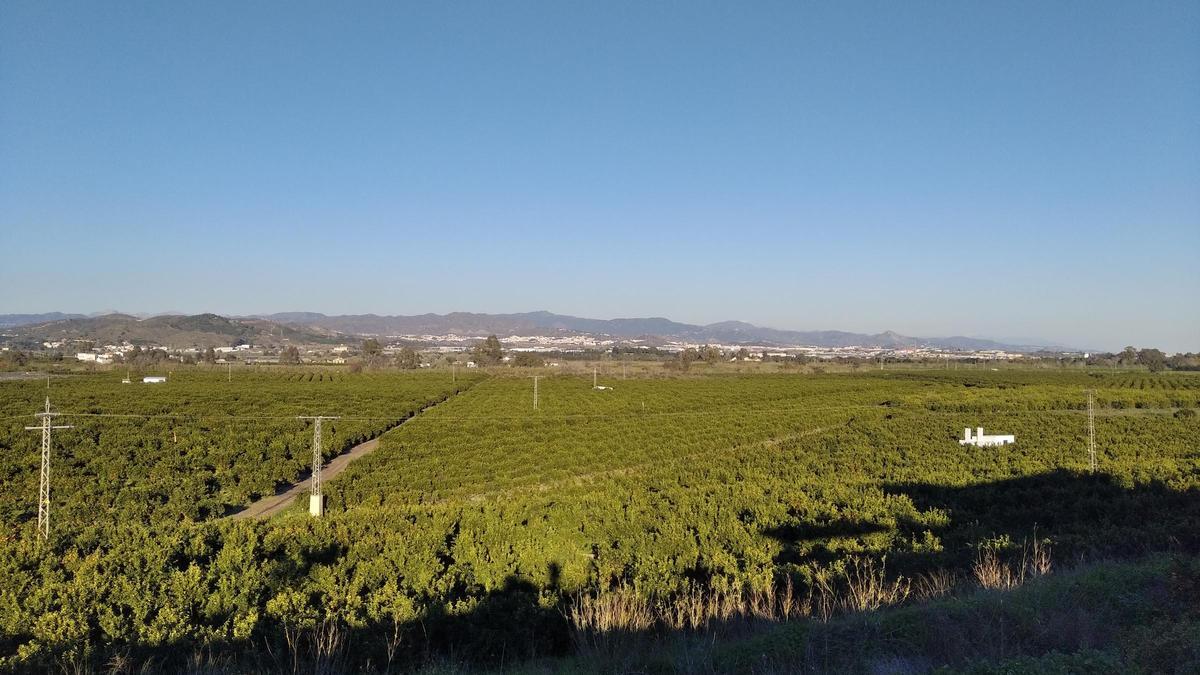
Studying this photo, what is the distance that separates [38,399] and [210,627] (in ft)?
181

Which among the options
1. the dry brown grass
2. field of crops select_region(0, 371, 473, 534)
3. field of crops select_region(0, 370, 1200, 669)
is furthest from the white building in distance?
field of crops select_region(0, 371, 473, 534)

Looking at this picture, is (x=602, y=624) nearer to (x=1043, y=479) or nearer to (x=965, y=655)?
(x=965, y=655)

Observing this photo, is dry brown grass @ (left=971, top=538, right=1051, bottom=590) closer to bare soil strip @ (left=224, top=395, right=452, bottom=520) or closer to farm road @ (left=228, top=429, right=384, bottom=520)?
bare soil strip @ (left=224, top=395, right=452, bottom=520)

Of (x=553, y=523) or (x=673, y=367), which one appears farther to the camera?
(x=673, y=367)

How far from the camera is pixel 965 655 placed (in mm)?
5719

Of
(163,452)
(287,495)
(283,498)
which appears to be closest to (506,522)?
(283,498)

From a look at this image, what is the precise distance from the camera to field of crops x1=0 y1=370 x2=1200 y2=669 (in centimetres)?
969

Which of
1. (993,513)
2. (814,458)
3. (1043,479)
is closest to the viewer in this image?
(993,513)

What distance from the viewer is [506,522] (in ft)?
48.1

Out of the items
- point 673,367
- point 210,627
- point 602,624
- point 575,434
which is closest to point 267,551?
point 210,627

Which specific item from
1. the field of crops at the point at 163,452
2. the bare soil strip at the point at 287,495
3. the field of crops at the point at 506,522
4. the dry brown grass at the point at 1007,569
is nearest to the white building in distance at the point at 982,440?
the field of crops at the point at 506,522

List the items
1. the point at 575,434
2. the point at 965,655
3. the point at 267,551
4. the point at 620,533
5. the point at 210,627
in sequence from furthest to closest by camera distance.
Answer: the point at 575,434 < the point at 620,533 < the point at 267,551 < the point at 210,627 < the point at 965,655

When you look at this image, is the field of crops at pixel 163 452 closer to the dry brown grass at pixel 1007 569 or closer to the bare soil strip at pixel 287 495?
the bare soil strip at pixel 287 495

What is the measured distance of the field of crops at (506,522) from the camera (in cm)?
969
